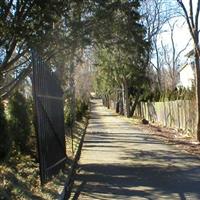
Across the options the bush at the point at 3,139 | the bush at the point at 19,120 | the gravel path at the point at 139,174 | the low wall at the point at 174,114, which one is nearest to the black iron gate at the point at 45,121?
the gravel path at the point at 139,174

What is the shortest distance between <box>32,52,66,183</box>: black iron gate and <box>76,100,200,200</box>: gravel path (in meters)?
0.89

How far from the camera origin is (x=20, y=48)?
16.6 metres

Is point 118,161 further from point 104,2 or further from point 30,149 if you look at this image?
point 104,2

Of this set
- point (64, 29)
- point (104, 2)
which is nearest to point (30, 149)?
point (64, 29)

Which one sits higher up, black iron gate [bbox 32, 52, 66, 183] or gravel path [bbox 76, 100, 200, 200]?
black iron gate [bbox 32, 52, 66, 183]

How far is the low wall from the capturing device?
29655 millimetres

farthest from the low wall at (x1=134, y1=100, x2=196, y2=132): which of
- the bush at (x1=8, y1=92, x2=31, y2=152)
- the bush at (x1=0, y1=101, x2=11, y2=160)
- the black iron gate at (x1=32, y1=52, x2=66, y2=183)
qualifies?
the bush at (x1=0, y1=101, x2=11, y2=160)

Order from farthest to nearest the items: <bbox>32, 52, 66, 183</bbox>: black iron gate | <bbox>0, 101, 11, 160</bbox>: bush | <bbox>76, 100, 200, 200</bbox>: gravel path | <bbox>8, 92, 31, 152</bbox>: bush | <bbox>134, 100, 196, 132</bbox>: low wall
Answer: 1. <bbox>134, 100, 196, 132</bbox>: low wall
2. <bbox>8, 92, 31, 152</bbox>: bush
3. <bbox>0, 101, 11, 160</bbox>: bush
4. <bbox>76, 100, 200, 200</bbox>: gravel path
5. <bbox>32, 52, 66, 183</bbox>: black iron gate

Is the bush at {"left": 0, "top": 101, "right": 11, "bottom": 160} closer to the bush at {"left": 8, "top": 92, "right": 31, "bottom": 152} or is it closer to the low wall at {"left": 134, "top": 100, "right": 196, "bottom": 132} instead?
the bush at {"left": 8, "top": 92, "right": 31, "bottom": 152}

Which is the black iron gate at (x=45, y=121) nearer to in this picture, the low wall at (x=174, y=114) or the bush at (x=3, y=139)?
the bush at (x=3, y=139)

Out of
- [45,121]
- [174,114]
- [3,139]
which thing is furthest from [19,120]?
[174,114]

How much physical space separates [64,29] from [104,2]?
1.44 metres

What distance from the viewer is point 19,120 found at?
57.6 feet

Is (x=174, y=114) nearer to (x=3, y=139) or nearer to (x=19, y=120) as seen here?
(x=19, y=120)
